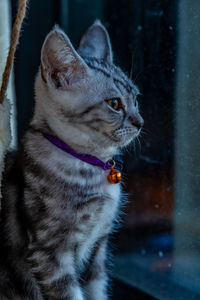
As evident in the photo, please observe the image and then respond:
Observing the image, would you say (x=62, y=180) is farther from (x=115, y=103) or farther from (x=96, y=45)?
(x=96, y=45)

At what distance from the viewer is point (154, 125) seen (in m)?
1.19

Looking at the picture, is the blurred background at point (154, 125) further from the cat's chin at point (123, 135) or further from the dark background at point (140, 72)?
the cat's chin at point (123, 135)

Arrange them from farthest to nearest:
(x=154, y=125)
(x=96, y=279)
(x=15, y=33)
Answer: (x=154, y=125) → (x=96, y=279) → (x=15, y=33)

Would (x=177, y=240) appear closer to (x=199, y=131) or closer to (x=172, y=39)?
(x=199, y=131)

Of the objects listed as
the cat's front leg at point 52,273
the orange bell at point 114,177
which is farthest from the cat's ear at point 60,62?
the cat's front leg at point 52,273

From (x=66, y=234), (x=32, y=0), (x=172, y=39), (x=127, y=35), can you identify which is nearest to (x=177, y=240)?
(x=66, y=234)

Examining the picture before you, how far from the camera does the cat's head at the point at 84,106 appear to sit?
2.99 ft

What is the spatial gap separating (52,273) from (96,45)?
1.92 feet

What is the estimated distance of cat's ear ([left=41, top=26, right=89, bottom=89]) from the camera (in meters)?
0.84

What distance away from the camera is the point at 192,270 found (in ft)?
3.47

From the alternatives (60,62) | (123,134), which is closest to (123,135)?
(123,134)

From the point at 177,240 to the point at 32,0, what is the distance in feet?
2.97

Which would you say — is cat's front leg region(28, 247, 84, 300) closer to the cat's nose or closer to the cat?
the cat

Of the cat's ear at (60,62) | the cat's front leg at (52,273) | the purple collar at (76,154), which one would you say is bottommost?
the cat's front leg at (52,273)
